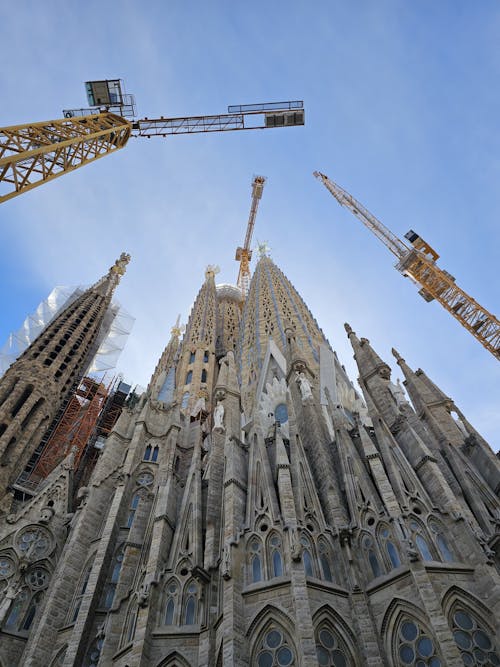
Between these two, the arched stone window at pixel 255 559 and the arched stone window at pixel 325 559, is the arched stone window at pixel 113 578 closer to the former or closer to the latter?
the arched stone window at pixel 255 559

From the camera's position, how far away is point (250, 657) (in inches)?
424

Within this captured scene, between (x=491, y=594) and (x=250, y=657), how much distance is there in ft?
18.6

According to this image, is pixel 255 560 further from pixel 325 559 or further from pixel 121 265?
pixel 121 265

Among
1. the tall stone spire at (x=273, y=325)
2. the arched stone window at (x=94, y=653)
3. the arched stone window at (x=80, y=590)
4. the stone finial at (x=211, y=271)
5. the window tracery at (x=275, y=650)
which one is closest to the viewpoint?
the window tracery at (x=275, y=650)

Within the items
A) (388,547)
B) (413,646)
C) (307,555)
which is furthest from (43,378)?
(413,646)

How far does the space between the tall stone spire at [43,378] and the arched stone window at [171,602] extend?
14313 millimetres

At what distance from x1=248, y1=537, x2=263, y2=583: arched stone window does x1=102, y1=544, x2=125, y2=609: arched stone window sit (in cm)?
525

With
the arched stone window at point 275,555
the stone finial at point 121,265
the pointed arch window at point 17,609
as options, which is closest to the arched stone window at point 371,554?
the arched stone window at point 275,555

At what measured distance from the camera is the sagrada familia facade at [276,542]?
1094 cm

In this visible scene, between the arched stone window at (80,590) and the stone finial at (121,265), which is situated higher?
the stone finial at (121,265)

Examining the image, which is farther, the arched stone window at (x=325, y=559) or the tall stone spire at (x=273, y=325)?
the tall stone spire at (x=273, y=325)

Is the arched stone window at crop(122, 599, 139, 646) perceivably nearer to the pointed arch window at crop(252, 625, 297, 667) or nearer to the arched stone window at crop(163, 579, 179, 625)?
the arched stone window at crop(163, 579, 179, 625)

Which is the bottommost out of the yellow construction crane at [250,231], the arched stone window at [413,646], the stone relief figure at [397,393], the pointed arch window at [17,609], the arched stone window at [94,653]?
the arched stone window at [413,646]

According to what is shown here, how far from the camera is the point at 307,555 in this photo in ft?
41.4
